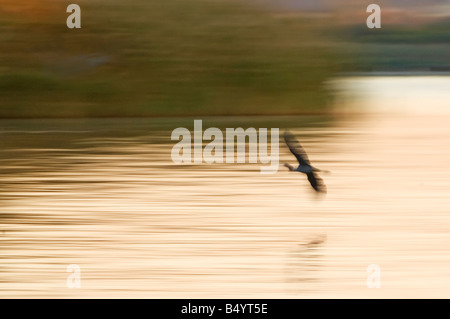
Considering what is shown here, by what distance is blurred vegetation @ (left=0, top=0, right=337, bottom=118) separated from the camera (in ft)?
64.0

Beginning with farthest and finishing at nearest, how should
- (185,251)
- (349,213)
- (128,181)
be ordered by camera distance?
(128,181), (349,213), (185,251)

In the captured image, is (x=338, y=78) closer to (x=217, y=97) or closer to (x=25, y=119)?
(x=217, y=97)

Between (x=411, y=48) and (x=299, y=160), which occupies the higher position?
(x=411, y=48)

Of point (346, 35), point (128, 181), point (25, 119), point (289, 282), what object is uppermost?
point (346, 35)

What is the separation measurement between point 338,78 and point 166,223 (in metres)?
12.3

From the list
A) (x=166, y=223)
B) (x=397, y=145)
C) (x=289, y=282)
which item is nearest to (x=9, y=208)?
(x=166, y=223)

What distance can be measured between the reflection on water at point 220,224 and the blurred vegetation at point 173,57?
558 cm

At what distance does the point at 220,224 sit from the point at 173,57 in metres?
11.8

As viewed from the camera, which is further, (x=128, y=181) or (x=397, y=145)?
(x=397, y=145)

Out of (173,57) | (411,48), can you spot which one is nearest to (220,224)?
(173,57)

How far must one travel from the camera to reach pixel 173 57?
64.2 ft

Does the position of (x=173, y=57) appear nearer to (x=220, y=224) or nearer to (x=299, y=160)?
(x=220, y=224)

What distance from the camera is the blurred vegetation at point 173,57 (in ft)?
64.0

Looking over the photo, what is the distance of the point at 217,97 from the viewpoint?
19.6m
